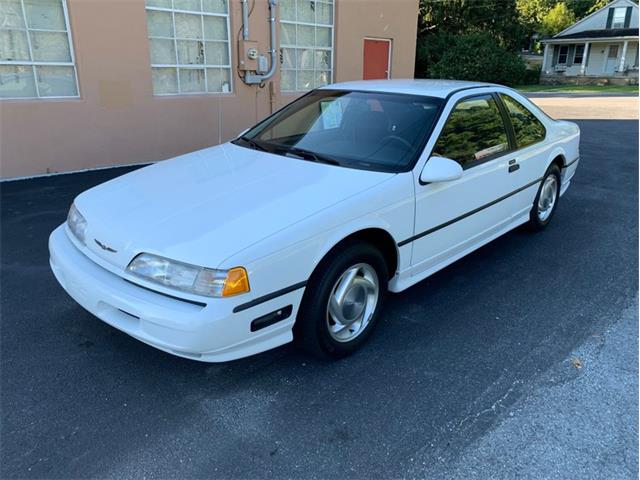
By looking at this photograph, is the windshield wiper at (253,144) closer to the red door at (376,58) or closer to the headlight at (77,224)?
the headlight at (77,224)

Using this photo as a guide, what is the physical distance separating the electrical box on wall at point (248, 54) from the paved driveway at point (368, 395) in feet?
19.1

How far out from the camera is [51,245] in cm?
314

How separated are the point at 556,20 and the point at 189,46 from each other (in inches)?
1728

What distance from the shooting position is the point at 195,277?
7.74 ft

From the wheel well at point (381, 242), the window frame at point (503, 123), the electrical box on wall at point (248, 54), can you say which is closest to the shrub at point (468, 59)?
the electrical box on wall at point (248, 54)

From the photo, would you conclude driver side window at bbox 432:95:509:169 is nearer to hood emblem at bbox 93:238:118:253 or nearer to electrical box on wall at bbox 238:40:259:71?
hood emblem at bbox 93:238:118:253

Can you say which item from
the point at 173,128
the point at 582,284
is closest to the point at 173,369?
the point at 582,284

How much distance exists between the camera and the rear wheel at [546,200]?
16.2ft

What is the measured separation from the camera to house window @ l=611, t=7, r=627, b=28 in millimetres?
37875

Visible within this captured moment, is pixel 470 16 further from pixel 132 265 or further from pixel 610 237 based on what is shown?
pixel 132 265

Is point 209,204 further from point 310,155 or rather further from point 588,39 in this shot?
point 588,39

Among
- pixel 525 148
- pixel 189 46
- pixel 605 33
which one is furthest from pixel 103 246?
pixel 605 33

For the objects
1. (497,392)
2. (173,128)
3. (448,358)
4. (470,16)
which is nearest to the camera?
(497,392)

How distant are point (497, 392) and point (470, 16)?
37889mm
